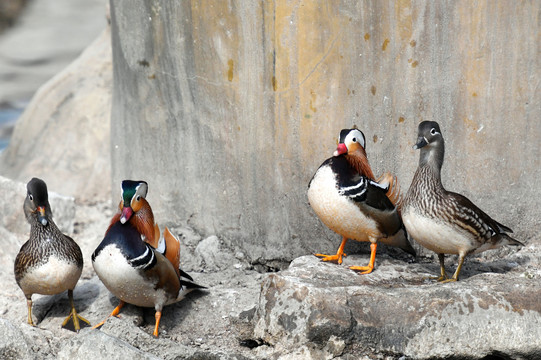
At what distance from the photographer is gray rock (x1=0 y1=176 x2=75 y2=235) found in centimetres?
669

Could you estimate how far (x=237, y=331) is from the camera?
15.8 feet

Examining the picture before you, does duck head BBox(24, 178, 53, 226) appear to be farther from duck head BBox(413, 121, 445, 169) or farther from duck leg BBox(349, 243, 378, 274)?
duck head BBox(413, 121, 445, 169)

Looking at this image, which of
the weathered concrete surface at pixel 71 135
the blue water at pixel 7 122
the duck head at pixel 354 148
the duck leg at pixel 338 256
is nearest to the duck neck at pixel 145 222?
the duck leg at pixel 338 256

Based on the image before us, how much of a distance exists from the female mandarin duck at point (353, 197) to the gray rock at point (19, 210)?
285 centimetres

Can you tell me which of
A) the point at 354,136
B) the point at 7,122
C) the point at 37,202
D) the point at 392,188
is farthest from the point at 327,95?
the point at 7,122

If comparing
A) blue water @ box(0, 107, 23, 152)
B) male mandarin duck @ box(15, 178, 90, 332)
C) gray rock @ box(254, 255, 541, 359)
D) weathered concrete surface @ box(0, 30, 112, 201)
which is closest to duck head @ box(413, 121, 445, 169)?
gray rock @ box(254, 255, 541, 359)

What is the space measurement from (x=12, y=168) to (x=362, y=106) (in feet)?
14.8

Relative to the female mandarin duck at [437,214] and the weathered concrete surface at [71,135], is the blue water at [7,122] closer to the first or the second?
the weathered concrete surface at [71,135]

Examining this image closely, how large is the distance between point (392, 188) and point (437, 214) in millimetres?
672

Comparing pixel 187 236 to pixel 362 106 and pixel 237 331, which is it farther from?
pixel 362 106

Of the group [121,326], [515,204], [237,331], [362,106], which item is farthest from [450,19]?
[121,326]

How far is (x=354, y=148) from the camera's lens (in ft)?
16.0

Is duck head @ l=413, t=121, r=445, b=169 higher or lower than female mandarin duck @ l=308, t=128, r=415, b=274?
higher

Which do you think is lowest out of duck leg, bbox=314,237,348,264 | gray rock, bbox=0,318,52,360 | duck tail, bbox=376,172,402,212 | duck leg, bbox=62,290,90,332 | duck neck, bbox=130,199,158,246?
duck leg, bbox=62,290,90,332
